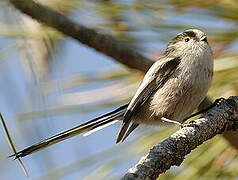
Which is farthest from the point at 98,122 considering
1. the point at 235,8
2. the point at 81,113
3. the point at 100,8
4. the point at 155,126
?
the point at 235,8

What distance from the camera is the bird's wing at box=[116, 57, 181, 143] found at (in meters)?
1.59

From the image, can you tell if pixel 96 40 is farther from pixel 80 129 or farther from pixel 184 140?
pixel 184 140

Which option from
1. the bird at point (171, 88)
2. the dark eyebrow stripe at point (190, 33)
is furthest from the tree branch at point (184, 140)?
the dark eyebrow stripe at point (190, 33)

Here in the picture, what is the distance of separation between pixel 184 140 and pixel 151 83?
1.91 ft

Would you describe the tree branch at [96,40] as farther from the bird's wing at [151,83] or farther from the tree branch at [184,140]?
the tree branch at [184,140]

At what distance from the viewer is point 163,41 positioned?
1585 mm

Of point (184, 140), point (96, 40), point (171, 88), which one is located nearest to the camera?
point (184, 140)

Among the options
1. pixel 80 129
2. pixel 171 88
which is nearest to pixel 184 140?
pixel 80 129

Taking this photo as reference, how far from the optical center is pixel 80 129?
149 cm

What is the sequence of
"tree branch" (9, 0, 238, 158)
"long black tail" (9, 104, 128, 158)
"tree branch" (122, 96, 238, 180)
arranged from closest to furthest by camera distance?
"tree branch" (122, 96, 238, 180) → "long black tail" (9, 104, 128, 158) → "tree branch" (9, 0, 238, 158)

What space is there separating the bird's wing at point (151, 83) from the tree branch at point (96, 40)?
71 millimetres

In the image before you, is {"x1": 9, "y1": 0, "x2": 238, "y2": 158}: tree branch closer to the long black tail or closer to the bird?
the bird

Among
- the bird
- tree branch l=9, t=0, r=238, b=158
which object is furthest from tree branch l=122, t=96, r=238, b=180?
the bird

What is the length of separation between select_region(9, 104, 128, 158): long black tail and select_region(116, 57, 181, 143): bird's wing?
1.3 inches
